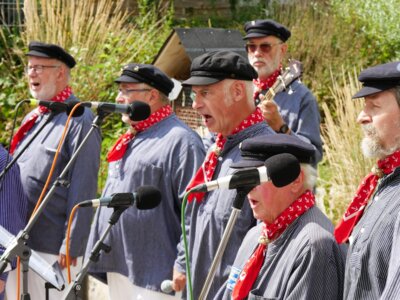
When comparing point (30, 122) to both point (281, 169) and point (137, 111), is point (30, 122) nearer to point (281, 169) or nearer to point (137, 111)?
point (137, 111)

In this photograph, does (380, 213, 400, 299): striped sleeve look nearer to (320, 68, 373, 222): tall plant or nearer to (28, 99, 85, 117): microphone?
(28, 99, 85, 117): microphone

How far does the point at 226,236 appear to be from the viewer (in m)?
3.28

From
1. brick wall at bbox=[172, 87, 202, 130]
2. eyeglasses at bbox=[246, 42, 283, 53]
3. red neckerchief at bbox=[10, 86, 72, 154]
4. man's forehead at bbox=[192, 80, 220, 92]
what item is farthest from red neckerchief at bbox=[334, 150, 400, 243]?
brick wall at bbox=[172, 87, 202, 130]

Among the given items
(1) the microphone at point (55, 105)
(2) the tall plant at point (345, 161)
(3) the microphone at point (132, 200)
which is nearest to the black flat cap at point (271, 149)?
(3) the microphone at point (132, 200)

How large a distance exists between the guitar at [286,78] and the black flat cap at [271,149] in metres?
2.31

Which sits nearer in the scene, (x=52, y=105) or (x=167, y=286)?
(x=52, y=105)

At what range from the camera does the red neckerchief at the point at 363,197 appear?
3.86 m

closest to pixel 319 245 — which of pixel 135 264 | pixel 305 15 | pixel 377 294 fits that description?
pixel 377 294

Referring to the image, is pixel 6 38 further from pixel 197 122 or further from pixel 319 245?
pixel 319 245

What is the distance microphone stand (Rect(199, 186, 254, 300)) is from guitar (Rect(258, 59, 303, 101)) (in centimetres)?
294

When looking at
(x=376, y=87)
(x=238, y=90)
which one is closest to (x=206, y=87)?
(x=238, y=90)

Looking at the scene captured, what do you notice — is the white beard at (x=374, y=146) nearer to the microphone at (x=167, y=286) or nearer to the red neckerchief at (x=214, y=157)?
the red neckerchief at (x=214, y=157)

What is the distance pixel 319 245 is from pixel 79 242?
2.84m

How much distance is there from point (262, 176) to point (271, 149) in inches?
19.9
